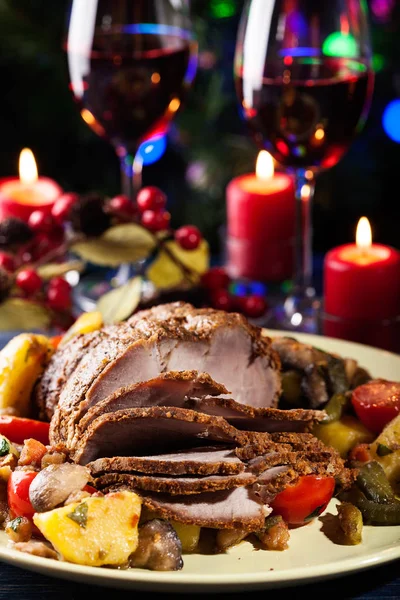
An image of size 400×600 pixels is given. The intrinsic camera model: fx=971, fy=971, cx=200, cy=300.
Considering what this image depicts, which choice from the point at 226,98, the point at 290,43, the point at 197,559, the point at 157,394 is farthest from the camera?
the point at 226,98

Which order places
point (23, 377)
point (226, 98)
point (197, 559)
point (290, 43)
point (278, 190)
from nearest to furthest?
1. point (197, 559)
2. point (23, 377)
3. point (290, 43)
4. point (278, 190)
5. point (226, 98)

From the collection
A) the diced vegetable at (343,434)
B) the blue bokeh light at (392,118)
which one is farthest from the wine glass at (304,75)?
the blue bokeh light at (392,118)

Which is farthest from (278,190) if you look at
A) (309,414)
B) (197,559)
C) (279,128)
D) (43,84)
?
(197,559)

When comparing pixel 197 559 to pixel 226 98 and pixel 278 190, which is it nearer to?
pixel 278 190

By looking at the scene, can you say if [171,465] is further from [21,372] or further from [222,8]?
[222,8]

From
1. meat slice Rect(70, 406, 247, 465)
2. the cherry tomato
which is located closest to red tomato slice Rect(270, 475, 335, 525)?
meat slice Rect(70, 406, 247, 465)

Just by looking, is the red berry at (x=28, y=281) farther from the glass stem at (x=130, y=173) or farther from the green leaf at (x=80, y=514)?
the green leaf at (x=80, y=514)

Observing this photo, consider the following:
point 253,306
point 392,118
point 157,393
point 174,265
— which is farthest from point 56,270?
point 392,118
